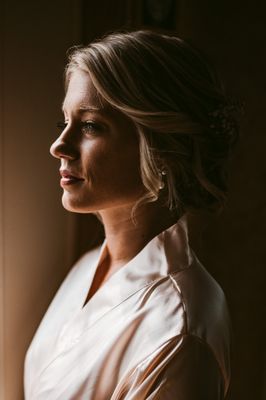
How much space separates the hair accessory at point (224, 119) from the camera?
95 centimetres

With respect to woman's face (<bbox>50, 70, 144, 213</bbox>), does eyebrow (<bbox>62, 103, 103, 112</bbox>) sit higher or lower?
higher

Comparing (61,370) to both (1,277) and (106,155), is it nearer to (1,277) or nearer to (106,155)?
(1,277)

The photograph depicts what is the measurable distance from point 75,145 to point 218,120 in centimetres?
31

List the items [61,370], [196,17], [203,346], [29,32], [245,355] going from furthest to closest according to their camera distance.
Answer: [245,355] → [196,17] → [29,32] → [61,370] → [203,346]

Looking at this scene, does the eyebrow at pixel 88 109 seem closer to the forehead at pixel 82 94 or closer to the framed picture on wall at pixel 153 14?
the forehead at pixel 82 94

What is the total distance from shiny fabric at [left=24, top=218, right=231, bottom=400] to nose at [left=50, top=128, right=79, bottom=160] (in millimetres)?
267

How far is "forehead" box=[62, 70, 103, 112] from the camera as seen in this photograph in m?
0.91

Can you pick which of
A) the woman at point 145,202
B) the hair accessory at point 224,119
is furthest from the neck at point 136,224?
the hair accessory at point 224,119

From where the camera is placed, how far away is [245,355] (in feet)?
4.60

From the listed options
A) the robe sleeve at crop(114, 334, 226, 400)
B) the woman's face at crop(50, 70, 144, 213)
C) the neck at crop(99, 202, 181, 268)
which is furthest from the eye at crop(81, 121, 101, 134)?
the robe sleeve at crop(114, 334, 226, 400)

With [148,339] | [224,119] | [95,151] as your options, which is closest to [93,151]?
[95,151]

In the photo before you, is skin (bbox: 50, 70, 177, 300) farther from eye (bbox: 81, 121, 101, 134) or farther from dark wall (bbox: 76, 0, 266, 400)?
dark wall (bbox: 76, 0, 266, 400)

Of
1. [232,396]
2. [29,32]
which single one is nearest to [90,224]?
[29,32]

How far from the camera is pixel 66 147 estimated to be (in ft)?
3.05
